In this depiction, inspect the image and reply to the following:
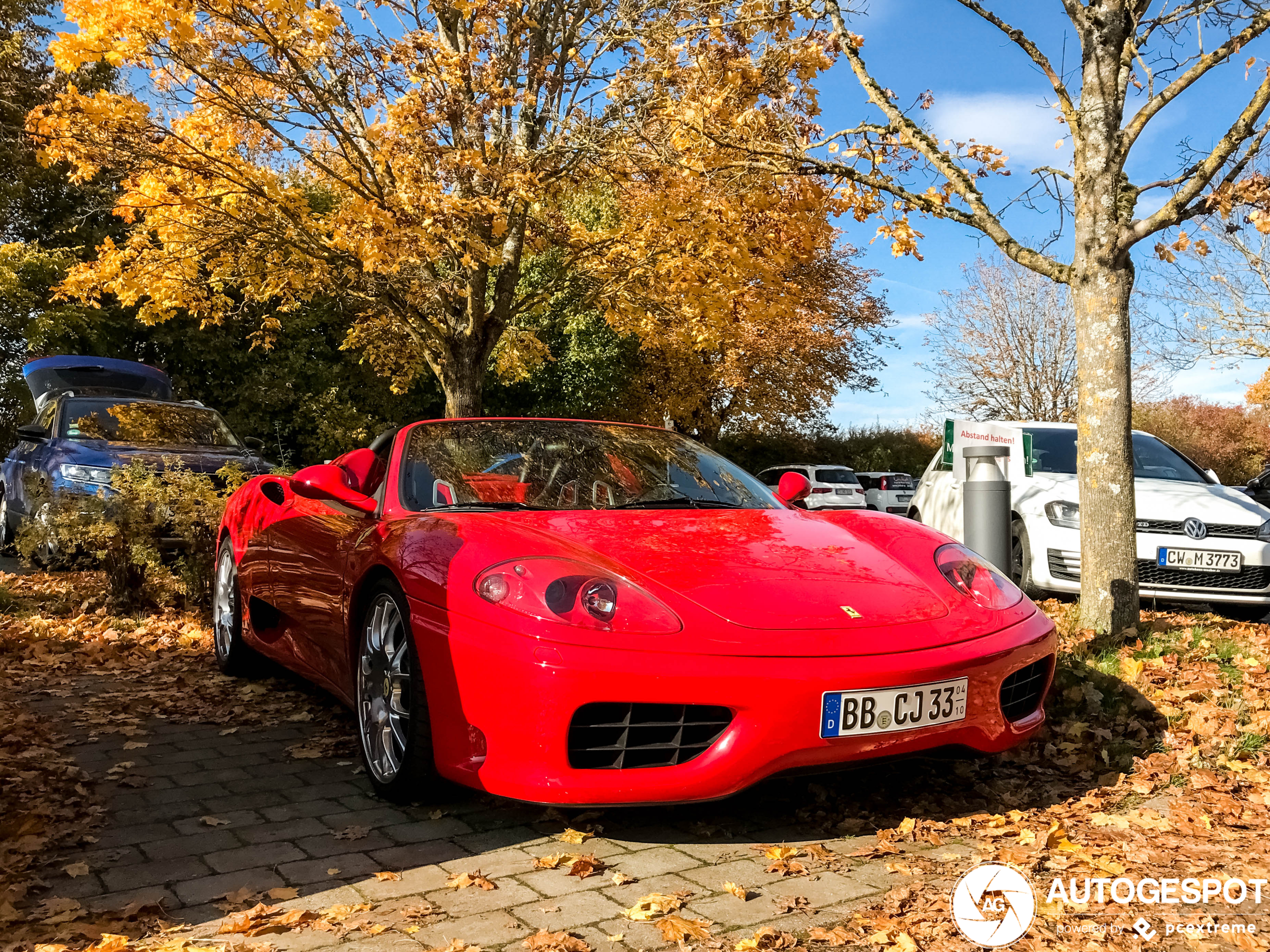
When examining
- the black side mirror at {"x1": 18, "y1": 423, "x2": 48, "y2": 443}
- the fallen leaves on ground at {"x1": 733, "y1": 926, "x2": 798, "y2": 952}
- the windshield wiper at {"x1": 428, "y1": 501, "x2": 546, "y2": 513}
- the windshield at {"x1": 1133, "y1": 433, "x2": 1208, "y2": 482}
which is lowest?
the fallen leaves on ground at {"x1": 733, "y1": 926, "x2": 798, "y2": 952}

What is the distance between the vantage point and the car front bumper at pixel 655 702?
303cm

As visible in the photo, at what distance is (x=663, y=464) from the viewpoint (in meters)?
4.71

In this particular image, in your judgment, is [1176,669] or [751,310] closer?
[1176,669]

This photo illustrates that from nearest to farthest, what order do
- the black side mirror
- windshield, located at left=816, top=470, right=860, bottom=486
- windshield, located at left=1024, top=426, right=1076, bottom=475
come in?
windshield, located at left=1024, top=426, right=1076, bottom=475
the black side mirror
windshield, located at left=816, top=470, right=860, bottom=486

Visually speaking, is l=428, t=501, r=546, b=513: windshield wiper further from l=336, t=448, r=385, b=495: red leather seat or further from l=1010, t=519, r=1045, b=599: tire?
l=1010, t=519, r=1045, b=599: tire

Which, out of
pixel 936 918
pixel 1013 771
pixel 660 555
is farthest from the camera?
pixel 1013 771

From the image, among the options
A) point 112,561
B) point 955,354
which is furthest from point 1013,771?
point 955,354

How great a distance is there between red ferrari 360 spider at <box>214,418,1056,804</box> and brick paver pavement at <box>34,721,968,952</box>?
22 centimetres

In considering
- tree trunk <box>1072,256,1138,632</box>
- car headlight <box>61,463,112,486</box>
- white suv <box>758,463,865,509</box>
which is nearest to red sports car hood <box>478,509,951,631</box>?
tree trunk <box>1072,256,1138,632</box>

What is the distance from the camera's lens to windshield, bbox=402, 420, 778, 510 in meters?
→ 4.20

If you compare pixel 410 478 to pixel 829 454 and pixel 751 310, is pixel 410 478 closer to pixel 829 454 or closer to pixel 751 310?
pixel 751 310

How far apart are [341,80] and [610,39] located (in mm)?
2844

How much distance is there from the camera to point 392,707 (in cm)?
371

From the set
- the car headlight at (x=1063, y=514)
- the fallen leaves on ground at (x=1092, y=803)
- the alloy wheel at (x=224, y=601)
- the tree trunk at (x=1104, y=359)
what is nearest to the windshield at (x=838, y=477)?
the car headlight at (x=1063, y=514)
